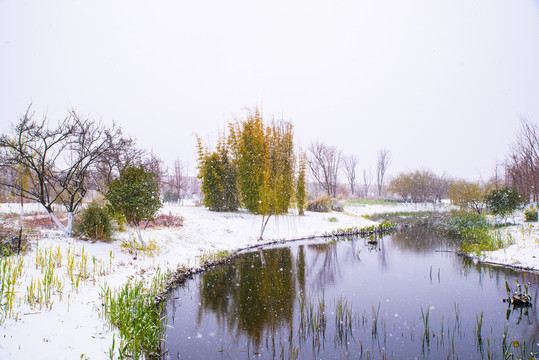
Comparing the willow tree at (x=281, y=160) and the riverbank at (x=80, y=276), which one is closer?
the riverbank at (x=80, y=276)

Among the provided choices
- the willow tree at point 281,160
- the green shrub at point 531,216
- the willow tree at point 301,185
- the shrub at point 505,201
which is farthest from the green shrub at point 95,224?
the green shrub at point 531,216

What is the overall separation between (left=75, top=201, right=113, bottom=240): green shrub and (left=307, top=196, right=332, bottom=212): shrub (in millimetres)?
17174

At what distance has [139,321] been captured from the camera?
14.5 feet

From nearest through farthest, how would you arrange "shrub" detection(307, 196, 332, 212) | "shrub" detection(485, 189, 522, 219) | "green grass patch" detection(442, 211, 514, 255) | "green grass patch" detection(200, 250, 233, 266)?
"green grass patch" detection(200, 250, 233, 266) < "green grass patch" detection(442, 211, 514, 255) < "shrub" detection(485, 189, 522, 219) < "shrub" detection(307, 196, 332, 212)

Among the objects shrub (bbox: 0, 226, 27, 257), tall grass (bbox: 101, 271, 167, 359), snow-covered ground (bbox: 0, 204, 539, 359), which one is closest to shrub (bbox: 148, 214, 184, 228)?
snow-covered ground (bbox: 0, 204, 539, 359)

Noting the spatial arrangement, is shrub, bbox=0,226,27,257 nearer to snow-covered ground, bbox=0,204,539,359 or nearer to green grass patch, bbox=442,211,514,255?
snow-covered ground, bbox=0,204,539,359

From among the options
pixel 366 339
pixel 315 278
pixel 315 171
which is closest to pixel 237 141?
pixel 315 278

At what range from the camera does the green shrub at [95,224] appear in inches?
377

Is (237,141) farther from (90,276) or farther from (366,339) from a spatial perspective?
(366,339)

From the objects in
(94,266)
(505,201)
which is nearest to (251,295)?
(94,266)

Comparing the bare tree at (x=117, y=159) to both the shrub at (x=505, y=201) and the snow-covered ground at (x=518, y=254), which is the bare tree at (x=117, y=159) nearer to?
the snow-covered ground at (x=518, y=254)

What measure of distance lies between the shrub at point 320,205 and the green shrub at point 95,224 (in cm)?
1717

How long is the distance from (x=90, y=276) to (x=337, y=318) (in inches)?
232

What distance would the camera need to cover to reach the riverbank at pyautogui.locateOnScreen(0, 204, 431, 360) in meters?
3.94
